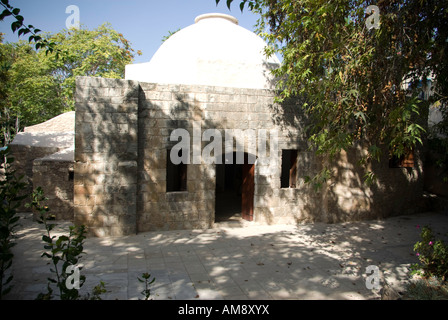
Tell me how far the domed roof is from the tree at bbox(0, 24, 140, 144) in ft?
31.1

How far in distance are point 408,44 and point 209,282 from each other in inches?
197

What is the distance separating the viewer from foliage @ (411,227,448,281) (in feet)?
13.5

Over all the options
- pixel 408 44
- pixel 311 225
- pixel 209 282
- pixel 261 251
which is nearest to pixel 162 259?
pixel 209 282

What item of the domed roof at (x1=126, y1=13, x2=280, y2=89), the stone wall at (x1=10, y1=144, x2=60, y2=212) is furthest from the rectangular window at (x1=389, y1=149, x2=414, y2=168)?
the stone wall at (x1=10, y1=144, x2=60, y2=212)

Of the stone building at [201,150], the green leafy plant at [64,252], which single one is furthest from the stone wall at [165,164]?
the green leafy plant at [64,252]

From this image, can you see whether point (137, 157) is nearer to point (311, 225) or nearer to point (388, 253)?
point (311, 225)

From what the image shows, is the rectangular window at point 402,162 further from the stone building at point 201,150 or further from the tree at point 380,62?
the tree at point 380,62

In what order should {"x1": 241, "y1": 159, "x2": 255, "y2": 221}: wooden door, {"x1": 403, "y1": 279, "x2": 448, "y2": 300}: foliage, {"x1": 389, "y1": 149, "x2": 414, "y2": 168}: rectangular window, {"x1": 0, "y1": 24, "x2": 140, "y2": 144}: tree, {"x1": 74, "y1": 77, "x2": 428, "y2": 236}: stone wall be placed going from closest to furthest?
1. {"x1": 403, "y1": 279, "x2": 448, "y2": 300}: foliage
2. {"x1": 74, "y1": 77, "x2": 428, "y2": 236}: stone wall
3. {"x1": 241, "y1": 159, "x2": 255, "y2": 221}: wooden door
4. {"x1": 389, "y1": 149, "x2": 414, "y2": 168}: rectangular window
5. {"x1": 0, "y1": 24, "x2": 140, "y2": 144}: tree

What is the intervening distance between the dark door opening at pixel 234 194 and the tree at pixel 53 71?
9739mm

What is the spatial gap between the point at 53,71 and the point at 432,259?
2050cm

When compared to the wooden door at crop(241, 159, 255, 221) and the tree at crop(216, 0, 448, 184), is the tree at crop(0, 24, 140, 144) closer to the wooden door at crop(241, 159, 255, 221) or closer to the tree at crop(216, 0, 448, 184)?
the wooden door at crop(241, 159, 255, 221)

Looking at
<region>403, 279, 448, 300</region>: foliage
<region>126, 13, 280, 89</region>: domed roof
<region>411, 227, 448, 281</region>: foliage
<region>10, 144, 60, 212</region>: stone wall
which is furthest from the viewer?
<region>10, 144, 60, 212</region>: stone wall

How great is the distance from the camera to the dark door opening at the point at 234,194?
8359 millimetres
